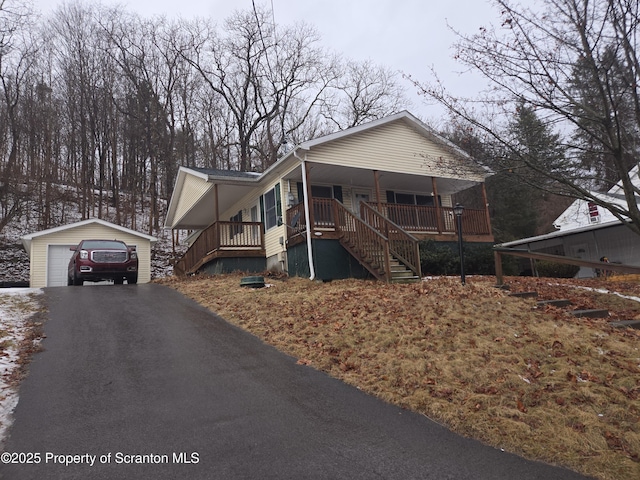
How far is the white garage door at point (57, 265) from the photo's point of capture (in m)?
19.0

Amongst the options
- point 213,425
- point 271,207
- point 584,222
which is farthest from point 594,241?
point 213,425

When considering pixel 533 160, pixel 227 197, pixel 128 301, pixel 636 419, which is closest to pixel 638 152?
pixel 533 160

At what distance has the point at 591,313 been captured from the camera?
23.6 feet

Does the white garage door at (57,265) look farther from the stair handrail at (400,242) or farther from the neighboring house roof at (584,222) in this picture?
the neighboring house roof at (584,222)

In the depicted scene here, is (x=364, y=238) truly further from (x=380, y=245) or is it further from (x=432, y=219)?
(x=432, y=219)

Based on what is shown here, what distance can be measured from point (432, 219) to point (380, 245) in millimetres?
4728

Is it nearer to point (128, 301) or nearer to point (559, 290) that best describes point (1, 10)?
point (128, 301)

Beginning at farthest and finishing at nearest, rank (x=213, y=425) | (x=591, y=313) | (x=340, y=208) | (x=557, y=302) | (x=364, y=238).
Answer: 1. (x=340, y=208)
2. (x=364, y=238)
3. (x=557, y=302)
4. (x=591, y=313)
5. (x=213, y=425)

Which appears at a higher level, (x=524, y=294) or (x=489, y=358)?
(x=524, y=294)

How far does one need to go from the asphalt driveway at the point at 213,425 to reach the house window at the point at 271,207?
8707mm

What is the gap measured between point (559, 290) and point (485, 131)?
15.4 ft

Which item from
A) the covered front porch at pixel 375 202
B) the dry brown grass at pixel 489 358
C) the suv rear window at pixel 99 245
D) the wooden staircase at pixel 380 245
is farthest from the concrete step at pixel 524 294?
the suv rear window at pixel 99 245

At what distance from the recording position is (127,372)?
539 centimetres

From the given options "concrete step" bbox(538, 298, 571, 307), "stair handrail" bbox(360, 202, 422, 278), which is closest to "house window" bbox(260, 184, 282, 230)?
"stair handrail" bbox(360, 202, 422, 278)
